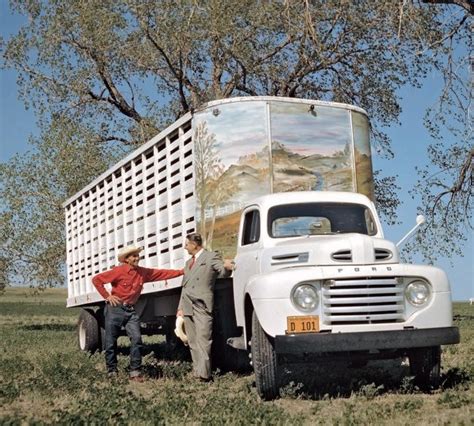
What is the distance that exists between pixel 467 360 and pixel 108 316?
531cm

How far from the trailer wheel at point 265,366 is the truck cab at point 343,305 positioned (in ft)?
0.04

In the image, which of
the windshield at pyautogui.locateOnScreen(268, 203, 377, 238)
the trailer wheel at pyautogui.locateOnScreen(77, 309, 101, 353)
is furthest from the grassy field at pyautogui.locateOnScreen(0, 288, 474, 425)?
the trailer wheel at pyautogui.locateOnScreen(77, 309, 101, 353)

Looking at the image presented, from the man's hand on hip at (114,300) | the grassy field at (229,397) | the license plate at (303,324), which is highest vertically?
the man's hand on hip at (114,300)

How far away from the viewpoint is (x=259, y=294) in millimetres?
9711

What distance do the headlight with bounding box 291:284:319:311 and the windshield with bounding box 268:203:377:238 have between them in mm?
1507

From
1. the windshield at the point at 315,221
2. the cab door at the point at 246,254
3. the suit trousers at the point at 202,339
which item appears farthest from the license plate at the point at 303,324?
the suit trousers at the point at 202,339

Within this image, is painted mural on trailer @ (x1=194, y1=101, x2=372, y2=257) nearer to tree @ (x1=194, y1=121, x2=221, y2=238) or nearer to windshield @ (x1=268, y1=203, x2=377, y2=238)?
tree @ (x1=194, y1=121, x2=221, y2=238)

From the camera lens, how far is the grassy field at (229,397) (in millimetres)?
8469

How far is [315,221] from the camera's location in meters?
11.1

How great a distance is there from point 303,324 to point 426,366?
5.90 ft

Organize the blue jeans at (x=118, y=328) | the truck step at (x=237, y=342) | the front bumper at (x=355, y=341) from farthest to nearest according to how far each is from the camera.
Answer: the blue jeans at (x=118, y=328)
the truck step at (x=237, y=342)
the front bumper at (x=355, y=341)

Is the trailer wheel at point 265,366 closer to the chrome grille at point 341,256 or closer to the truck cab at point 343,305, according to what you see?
the truck cab at point 343,305

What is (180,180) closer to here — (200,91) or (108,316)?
(108,316)

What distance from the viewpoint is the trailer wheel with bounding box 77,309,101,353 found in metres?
18.3
